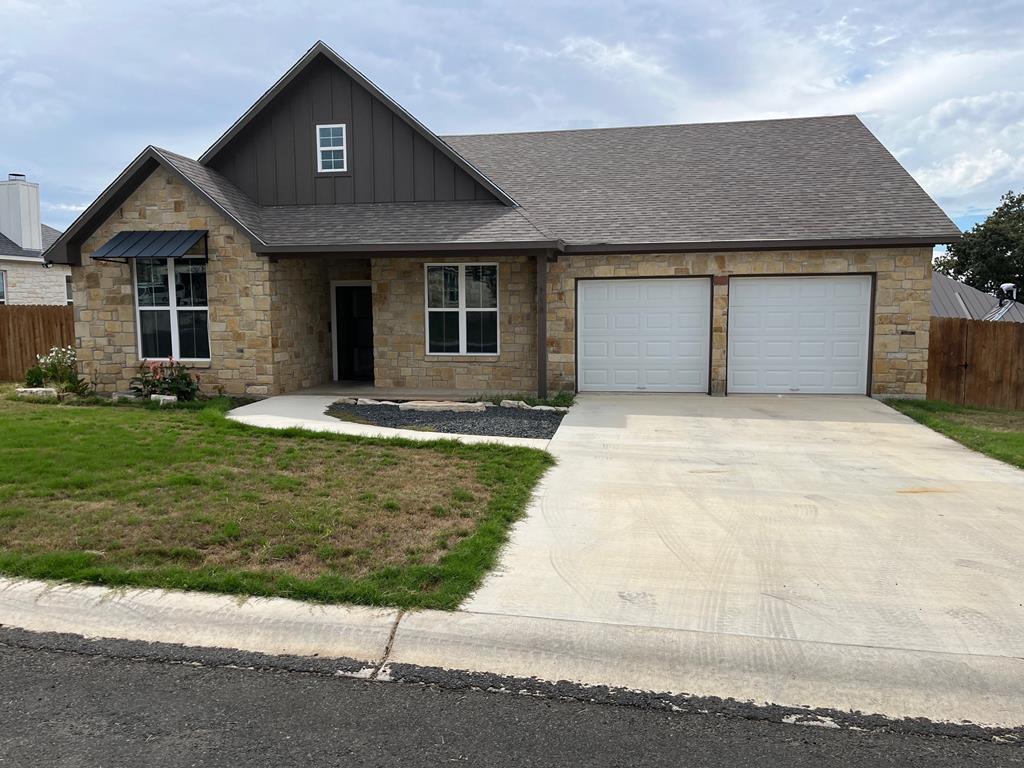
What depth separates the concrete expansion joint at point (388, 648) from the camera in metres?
4.10

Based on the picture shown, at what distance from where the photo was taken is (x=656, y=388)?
1474 centimetres

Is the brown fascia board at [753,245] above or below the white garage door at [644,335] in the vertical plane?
above

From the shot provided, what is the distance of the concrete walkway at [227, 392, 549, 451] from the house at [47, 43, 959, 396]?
1.14 metres

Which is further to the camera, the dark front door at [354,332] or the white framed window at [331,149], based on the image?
the dark front door at [354,332]

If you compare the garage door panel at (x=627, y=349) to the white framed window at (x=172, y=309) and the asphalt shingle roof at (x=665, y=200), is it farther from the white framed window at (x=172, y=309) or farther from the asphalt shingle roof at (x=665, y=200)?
the white framed window at (x=172, y=309)

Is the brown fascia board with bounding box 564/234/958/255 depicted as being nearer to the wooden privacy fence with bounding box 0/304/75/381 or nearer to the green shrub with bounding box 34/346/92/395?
the green shrub with bounding box 34/346/92/395

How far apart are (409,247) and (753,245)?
609 centimetres

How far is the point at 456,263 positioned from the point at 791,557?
10335mm

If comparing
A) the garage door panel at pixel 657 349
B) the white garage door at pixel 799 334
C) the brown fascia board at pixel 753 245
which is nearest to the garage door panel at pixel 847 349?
the white garage door at pixel 799 334

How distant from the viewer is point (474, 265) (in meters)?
14.9

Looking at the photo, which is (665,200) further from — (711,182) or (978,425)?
(978,425)

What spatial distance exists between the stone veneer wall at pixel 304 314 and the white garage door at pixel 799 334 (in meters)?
7.72

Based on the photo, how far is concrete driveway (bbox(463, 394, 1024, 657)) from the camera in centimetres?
473

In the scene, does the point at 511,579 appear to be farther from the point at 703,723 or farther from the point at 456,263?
the point at 456,263
